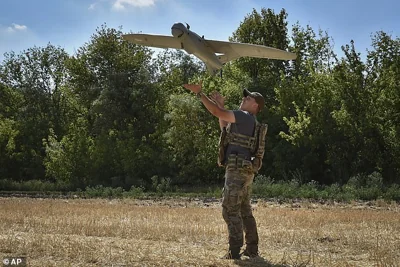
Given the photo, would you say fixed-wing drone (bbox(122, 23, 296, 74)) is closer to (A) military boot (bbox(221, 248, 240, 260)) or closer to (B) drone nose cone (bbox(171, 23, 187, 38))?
(B) drone nose cone (bbox(171, 23, 187, 38))

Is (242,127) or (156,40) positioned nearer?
(242,127)

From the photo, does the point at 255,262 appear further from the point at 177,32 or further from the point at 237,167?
the point at 177,32

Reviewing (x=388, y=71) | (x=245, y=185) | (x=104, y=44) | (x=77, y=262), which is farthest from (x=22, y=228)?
(x=104, y=44)

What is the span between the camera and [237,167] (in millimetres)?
6980

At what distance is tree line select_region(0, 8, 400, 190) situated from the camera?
3045cm

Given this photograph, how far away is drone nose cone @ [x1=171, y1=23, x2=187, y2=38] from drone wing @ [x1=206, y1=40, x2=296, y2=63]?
0.72 meters

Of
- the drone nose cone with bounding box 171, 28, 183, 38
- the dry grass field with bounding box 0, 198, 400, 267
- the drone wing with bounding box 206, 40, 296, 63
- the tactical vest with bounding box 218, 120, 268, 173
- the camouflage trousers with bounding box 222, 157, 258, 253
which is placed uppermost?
the drone nose cone with bounding box 171, 28, 183, 38

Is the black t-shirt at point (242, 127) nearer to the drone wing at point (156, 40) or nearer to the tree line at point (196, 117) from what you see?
the drone wing at point (156, 40)

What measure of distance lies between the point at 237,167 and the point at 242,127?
62 cm

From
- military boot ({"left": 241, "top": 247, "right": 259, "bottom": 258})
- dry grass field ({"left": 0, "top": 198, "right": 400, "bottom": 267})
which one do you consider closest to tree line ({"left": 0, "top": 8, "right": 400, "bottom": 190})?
dry grass field ({"left": 0, "top": 198, "right": 400, "bottom": 267})

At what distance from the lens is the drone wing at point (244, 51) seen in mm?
10477

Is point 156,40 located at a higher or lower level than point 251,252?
higher

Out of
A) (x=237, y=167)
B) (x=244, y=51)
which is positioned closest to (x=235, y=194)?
(x=237, y=167)

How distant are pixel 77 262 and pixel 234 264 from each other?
214cm
